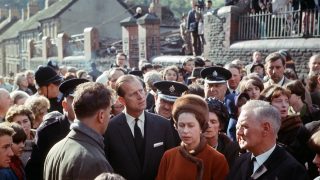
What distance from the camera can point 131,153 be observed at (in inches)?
177

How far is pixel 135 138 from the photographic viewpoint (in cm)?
460

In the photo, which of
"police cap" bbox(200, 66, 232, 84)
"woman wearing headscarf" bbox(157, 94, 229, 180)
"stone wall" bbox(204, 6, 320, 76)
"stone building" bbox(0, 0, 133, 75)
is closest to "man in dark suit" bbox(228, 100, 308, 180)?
"woman wearing headscarf" bbox(157, 94, 229, 180)

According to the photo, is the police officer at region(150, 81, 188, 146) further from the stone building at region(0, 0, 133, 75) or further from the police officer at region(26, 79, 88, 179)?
the stone building at region(0, 0, 133, 75)

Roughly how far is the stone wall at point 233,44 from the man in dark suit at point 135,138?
29.8 ft

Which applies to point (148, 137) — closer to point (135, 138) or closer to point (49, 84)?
point (135, 138)

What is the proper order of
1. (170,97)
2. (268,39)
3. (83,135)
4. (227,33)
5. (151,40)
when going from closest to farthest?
(83,135), (170,97), (268,39), (227,33), (151,40)

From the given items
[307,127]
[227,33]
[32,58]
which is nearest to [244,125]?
[307,127]

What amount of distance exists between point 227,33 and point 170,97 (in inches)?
449

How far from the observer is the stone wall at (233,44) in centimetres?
1297

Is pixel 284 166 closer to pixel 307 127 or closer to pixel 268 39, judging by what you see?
pixel 307 127

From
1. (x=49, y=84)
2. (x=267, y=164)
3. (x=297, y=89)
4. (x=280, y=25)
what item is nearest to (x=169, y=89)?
(x=297, y=89)

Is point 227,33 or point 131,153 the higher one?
point 227,33

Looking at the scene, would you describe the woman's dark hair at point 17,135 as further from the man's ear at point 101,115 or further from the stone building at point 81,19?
the stone building at point 81,19

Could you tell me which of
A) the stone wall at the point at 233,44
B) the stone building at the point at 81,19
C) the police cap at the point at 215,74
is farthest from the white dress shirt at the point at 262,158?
the stone building at the point at 81,19
